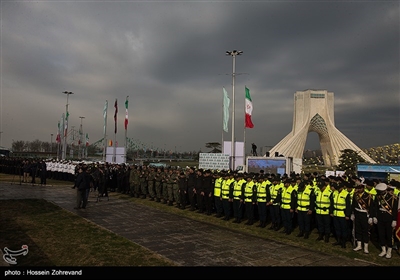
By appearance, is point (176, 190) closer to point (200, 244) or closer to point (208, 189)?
point (208, 189)

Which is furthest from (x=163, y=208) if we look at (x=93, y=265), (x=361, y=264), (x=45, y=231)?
(x=361, y=264)

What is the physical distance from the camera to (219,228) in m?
9.10

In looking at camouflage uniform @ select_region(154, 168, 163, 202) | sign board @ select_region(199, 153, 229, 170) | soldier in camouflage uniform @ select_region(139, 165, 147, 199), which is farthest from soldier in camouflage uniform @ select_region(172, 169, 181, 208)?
sign board @ select_region(199, 153, 229, 170)

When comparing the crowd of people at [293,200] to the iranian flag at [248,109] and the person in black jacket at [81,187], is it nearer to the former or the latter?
the person in black jacket at [81,187]

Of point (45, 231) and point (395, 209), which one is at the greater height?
point (395, 209)

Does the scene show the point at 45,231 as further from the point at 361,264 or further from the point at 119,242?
the point at 361,264

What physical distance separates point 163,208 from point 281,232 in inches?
216

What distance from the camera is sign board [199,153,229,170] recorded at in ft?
52.2

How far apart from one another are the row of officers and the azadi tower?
125ft

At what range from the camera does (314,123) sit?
5225cm

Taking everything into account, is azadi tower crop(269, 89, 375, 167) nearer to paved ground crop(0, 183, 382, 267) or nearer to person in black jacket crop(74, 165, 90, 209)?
person in black jacket crop(74, 165, 90, 209)

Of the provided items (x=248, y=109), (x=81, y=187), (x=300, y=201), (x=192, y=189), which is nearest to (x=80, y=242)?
(x=81, y=187)

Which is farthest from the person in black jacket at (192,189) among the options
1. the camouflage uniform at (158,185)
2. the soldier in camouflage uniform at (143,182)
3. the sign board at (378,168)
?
the sign board at (378,168)
